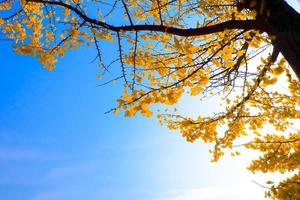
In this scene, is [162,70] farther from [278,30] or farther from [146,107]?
[278,30]

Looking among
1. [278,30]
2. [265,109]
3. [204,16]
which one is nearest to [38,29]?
[204,16]

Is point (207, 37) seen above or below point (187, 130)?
above

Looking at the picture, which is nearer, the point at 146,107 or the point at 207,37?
the point at 146,107

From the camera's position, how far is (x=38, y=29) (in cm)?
497

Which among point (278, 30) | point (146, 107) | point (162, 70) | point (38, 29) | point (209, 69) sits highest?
point (38, 29)

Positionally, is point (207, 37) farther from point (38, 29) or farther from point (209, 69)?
point (38, 29)

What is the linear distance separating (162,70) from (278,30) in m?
1.76

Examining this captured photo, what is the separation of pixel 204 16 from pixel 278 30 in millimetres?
1861

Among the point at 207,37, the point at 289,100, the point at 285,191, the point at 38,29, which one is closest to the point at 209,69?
the point at 207,37

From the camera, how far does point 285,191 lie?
4.20 metres

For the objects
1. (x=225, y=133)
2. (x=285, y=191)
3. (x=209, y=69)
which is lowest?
(x=285, y=191)

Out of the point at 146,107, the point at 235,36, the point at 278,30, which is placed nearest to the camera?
the point at 278,30

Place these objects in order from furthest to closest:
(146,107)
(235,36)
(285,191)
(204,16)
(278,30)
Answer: (204,16) < (235,36) < (285,191) < (146,107) < (278,30)

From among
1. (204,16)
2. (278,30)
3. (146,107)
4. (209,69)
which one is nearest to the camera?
(278,30)
